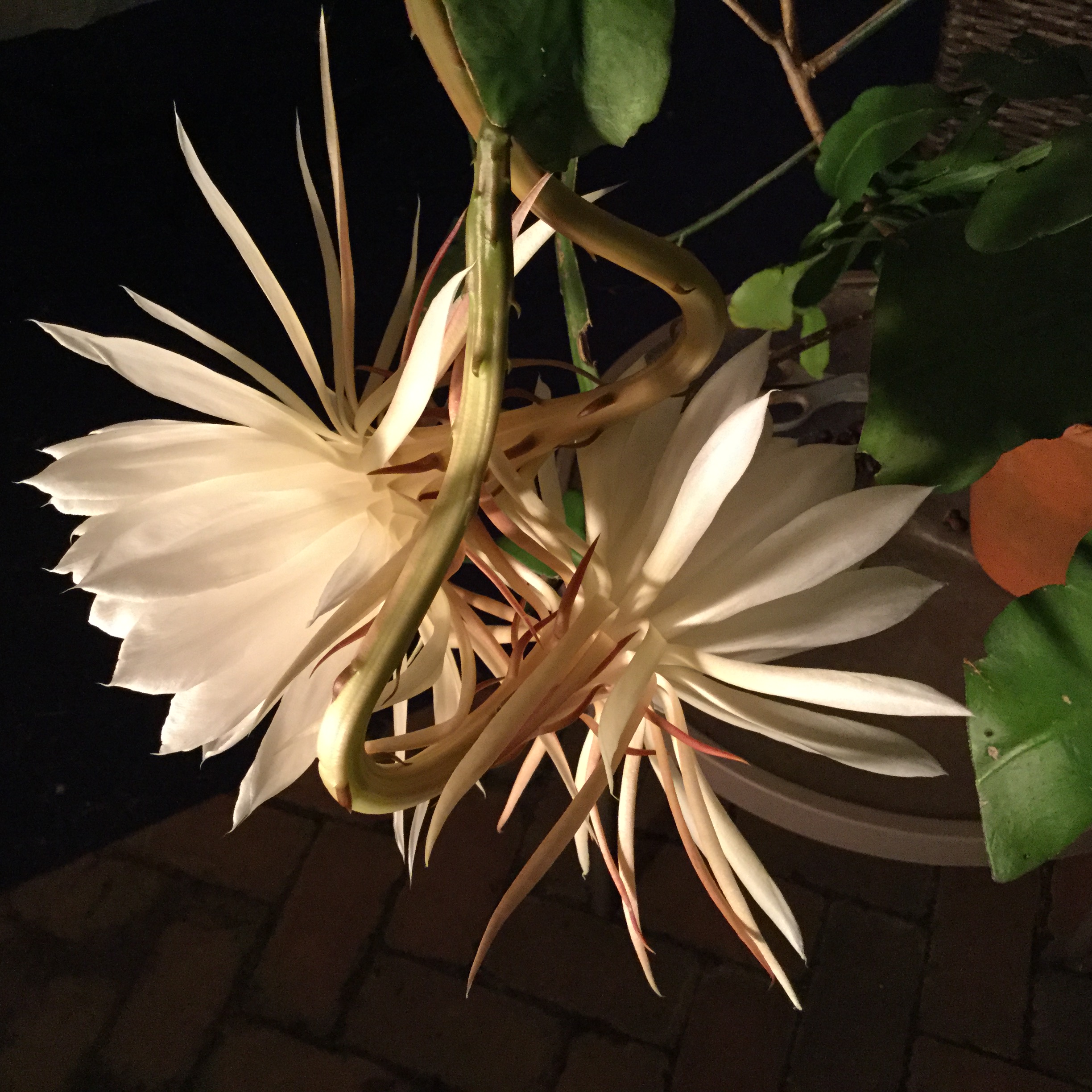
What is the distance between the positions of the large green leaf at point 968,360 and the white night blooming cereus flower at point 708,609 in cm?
3

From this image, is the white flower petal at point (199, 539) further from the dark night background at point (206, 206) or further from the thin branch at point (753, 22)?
the dark night background at point (206, 206)

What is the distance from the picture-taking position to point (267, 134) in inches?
30.3

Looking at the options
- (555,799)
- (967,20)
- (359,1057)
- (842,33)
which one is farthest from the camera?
(555,799)

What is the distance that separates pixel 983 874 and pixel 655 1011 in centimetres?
51

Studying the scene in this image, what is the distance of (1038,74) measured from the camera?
43 centimetres

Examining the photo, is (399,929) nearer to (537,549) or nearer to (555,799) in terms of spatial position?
(555,799)

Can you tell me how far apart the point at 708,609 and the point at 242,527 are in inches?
6.5

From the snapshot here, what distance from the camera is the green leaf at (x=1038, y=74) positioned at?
43cm

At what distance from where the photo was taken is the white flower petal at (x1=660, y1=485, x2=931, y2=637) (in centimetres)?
30

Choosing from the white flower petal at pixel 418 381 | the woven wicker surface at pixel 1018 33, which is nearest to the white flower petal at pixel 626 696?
the white flower petal at pixel 418 381

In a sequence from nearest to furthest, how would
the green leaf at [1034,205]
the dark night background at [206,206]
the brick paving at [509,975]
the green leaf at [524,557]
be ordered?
the green leaf at [1034,205]
the green leaf at [524,557]
the dark night background at [206,206]
the brick paving at [509,975]

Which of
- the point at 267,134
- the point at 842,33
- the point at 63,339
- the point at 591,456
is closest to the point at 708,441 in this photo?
the point at 591,456

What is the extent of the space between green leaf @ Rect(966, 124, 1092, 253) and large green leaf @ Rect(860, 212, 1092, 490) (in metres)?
0.03

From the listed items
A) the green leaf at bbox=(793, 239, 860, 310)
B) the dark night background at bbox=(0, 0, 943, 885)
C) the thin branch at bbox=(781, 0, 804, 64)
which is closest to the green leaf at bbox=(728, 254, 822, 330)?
the green leaf at bbox=(793, 239, 860, 310)
